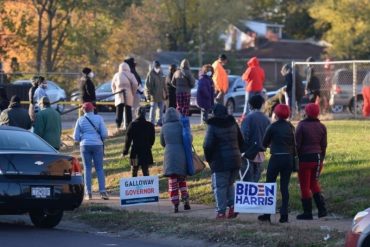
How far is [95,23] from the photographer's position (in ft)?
Answer: 163

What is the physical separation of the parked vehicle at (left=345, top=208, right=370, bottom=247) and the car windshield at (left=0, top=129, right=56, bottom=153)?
6.04 metres

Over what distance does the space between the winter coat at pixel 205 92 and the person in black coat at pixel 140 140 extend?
5295 millimetres

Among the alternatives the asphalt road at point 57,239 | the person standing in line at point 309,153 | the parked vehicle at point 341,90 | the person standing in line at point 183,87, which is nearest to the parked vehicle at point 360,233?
the asphalt road at point 57,239

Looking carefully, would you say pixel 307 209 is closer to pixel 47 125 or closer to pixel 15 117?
pixel 47 125

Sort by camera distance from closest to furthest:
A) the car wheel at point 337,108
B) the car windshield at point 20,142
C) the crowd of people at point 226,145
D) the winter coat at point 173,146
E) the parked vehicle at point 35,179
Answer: the parked vehicle at point 35,179 → the crowd of people at point 226,145 → the car windshield at point 20,142 → the winter coat at point 173,146 → the car wheel at point 337,108

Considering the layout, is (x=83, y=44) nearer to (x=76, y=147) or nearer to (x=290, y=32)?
(x=76, y=147)

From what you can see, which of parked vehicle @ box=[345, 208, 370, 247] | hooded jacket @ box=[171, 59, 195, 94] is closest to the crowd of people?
parked vehicle @ box=[345, 208, 370, 247]

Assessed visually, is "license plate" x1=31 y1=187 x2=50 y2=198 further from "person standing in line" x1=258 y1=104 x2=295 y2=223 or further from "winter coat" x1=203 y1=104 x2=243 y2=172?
"person standing in line" x1=258 y1=104 x2=295 y2=223

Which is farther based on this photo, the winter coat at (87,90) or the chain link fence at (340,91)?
the chain link fence at (340,91)

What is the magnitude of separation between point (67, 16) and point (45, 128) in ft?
94.5

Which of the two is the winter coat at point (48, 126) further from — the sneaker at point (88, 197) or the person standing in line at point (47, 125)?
the sneaker at point (88, 197)

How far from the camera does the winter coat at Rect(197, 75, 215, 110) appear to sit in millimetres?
23234

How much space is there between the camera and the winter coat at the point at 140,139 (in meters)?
18.0

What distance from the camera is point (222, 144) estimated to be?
15000 millimetres
